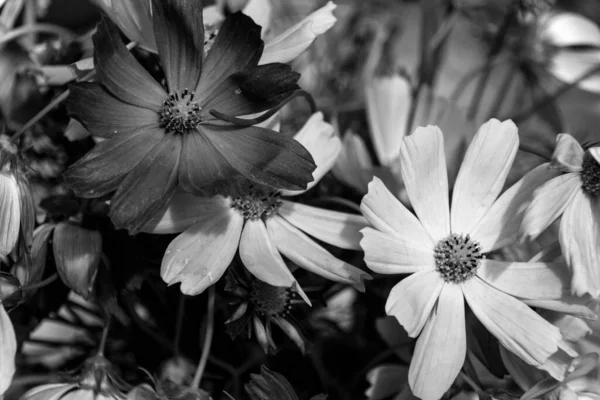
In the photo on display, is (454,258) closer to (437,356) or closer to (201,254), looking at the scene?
(437,356)

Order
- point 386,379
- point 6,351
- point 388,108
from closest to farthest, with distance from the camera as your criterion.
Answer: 1. point 6,351
2. point 386,379
3. point 388,108

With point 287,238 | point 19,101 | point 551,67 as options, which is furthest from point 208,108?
point 551,67

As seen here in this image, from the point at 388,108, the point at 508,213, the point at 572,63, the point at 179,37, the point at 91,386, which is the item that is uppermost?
the point at 572,63

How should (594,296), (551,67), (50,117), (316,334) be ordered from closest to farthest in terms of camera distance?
1. (594,296)
2. (50,117)
3. (316,334)
4. (551,67)

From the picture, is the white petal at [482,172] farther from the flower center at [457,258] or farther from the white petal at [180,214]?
the white petal at [180,214]

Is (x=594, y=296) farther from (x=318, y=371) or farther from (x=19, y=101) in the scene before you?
(x=19, y=101)

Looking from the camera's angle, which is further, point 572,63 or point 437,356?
point 572,63

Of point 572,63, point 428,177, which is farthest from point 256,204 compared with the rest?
point 572,63
